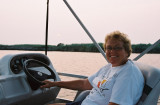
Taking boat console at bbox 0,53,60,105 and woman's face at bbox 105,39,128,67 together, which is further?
boat console at bbox 0,53,60,105

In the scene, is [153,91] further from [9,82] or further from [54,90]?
[54,90]

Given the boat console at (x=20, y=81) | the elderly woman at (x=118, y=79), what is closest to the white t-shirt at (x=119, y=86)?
the elderly woman at (x=118, y=79)

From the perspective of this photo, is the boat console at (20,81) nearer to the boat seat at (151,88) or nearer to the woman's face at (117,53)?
the woman's face at (117,53)

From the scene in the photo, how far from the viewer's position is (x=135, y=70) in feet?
5.00

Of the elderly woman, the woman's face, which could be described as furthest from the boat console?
the woman's face

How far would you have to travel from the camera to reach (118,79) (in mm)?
1497

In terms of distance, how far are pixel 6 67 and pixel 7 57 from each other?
0.11 metres

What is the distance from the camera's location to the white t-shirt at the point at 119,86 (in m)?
1.41

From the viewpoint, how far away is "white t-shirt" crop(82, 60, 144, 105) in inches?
55.5

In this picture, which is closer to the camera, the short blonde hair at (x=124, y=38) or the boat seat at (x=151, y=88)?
the boat seat at (x=151, y=88)

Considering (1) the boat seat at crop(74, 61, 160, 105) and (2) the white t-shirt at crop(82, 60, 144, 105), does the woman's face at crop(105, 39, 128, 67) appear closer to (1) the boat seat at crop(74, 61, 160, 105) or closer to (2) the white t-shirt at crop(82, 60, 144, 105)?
(2) the white t-shirt at crop(82, 60, 144, 105)

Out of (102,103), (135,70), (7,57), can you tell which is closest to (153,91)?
(135,70)

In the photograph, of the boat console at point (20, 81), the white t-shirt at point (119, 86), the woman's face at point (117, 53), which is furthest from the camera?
the boat console at point (20, 81)

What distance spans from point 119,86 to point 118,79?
64 millimetres
